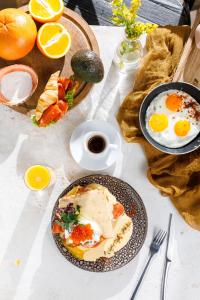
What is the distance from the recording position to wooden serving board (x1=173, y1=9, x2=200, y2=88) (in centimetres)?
177

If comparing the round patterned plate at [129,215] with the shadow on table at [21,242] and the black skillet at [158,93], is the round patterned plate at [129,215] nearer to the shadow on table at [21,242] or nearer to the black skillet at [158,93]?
the shadow on table at [21,242]

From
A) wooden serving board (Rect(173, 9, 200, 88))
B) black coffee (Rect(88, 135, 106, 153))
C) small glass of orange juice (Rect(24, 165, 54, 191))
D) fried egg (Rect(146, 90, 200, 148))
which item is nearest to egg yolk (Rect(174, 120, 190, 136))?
fried egg (Rect(146, 90, 200, 148))

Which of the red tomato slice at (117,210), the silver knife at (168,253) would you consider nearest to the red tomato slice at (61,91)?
the red tomato slice at (117,210)

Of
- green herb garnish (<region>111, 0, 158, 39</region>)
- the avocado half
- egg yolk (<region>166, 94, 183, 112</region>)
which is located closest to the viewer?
green herb garnish (<region>111, 0, 158, 39</region>)

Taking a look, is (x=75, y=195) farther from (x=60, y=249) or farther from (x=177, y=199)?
(x=177, y=199)

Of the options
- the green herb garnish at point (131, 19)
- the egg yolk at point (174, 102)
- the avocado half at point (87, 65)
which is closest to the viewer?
the green herb garnish at point (131, 19)

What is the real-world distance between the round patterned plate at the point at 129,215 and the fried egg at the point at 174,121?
9.3 inches

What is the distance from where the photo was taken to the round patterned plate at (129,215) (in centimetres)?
185

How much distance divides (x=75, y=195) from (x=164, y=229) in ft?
1.26

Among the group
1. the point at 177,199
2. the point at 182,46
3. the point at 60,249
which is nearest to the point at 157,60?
the point at 182,46

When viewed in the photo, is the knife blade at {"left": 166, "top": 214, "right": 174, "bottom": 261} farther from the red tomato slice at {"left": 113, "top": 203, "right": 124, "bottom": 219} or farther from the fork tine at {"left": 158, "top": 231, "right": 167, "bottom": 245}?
the red tomato slice at {"left": 113, "top": 203, "right": 124, "bottom": 219}

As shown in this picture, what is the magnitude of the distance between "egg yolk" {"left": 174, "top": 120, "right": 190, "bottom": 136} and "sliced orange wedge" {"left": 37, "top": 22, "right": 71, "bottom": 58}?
50 cm

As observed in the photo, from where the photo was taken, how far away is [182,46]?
1.83m

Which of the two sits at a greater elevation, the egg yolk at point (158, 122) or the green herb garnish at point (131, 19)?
the green herb garnish at point (131, 19)
